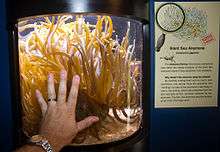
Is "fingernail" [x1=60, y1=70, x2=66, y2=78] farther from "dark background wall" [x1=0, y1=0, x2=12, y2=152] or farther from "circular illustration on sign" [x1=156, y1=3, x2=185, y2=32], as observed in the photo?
"circular illustration on sign" [x1=156, y1=3, x2=185, y2=32]

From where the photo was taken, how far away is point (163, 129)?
1378mm

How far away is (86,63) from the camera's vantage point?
0.95 metres

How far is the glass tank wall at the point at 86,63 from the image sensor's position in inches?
37.0

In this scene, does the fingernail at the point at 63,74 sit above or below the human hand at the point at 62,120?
above

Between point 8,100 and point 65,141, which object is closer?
point 65,141

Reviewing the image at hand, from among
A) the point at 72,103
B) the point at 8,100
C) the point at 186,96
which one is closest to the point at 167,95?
the point at 186,96

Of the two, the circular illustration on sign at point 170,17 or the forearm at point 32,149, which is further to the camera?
the circular illustration on sign at point 170,17

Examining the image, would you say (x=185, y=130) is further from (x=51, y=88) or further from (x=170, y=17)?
(x=51, y=88)

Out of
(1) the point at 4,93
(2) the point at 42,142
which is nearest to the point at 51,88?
(2) the point at 42,142

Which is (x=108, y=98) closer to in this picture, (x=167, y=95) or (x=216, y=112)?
(x=167, y=95)

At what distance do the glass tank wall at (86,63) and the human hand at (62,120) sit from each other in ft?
0.12

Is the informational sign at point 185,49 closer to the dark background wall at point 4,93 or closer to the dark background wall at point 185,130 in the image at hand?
the dark background wall at point 185,130

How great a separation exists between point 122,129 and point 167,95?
1.40 feet

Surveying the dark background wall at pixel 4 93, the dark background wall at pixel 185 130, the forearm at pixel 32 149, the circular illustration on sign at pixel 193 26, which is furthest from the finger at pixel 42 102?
the circular illustration on sign at pixel 193 26
